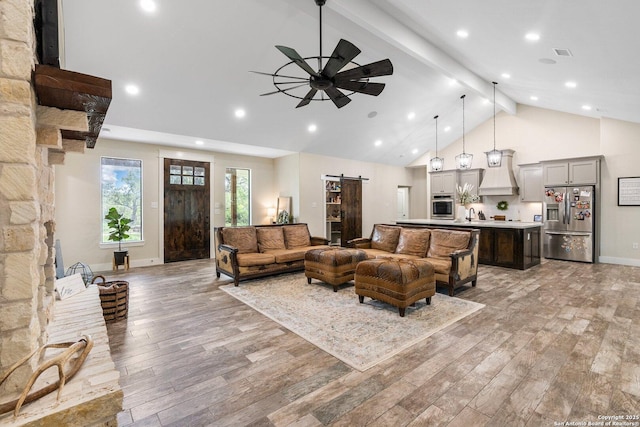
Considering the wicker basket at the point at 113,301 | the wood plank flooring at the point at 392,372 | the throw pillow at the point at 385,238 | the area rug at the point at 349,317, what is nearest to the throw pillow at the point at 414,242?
the throw pillow at the point at 385,238

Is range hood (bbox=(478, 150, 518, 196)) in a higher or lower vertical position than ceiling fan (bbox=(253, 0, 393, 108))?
lower

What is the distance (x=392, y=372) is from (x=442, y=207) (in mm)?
7949

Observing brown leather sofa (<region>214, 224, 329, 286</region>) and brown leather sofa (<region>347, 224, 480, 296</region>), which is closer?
brown leather sofa (<region>347, 224, 480, 296</region>)

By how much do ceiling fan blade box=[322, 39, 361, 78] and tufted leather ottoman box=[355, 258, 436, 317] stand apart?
7.53ft

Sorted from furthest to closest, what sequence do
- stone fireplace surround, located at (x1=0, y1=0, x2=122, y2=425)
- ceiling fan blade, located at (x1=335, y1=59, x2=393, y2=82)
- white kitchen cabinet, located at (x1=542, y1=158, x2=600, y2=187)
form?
1. white kitchen cabinet, located at (x1=542, y1=158, x2=600, y2=187)
2. ceiling fan blade, located at (x1=335, y1=59, x2=393, y2=82)
3. stone fireplace surround, located at (x1=0, y1=0, x2=122, y2=425)

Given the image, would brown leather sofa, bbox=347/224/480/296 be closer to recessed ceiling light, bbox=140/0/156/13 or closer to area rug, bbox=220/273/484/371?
area rug, bbox=220/273/484/371

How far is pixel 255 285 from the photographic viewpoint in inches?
192

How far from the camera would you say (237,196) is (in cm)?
812

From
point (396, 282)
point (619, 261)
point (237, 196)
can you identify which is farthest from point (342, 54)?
point (619, 261)

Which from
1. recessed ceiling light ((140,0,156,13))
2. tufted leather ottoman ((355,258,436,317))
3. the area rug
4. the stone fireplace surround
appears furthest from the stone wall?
tufted leather ottoman ((355,258,436,317))

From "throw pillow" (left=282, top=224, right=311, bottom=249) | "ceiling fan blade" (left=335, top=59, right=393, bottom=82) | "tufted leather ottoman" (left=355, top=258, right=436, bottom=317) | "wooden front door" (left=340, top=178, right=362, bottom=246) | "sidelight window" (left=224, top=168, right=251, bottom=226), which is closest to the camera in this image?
"ceiling fan blade" (left=335, top=59, right=393, bottom=82)

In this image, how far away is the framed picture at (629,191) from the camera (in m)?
6.43

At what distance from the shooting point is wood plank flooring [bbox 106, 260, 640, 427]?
190 cm

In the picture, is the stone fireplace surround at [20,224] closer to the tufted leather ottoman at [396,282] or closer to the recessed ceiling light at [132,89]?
the tufted leather ottoman at [396,282]
